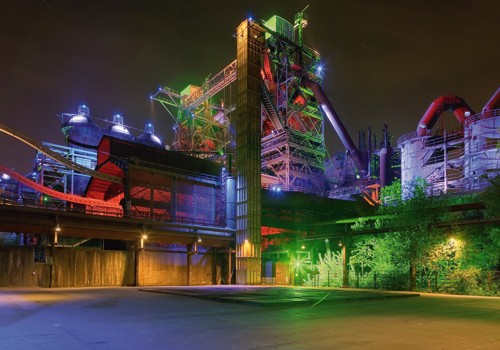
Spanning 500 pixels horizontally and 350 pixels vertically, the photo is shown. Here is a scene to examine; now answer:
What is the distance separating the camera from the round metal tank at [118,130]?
6562 cm

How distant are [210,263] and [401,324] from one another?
28.9 metres

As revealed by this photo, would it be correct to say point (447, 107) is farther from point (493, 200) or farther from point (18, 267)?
point (18, 267)

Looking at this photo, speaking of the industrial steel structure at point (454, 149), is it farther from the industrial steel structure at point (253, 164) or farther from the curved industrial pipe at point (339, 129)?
the curved industrial pipe at point (339, 129)

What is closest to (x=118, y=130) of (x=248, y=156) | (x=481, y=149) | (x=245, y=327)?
(x=248, y=156)

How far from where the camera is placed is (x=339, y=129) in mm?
65250

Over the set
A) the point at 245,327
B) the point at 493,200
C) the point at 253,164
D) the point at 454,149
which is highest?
the point at 454,149

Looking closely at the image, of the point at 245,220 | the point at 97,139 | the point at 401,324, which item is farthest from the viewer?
the point at 97,139

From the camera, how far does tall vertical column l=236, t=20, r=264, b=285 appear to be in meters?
37.9

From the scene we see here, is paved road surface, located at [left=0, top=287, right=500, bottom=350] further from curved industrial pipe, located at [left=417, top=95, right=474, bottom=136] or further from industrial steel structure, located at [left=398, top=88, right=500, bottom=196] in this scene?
curved industrial pipe, located at [left=417, top=95, right=474, bottom=136]

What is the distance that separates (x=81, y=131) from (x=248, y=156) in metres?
34.4

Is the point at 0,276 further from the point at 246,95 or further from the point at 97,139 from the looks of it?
the point at 97,139

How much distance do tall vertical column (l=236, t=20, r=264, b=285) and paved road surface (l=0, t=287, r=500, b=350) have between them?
854 inches

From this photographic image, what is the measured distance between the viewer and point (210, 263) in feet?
128

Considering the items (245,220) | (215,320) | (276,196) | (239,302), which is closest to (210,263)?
(245,220)
